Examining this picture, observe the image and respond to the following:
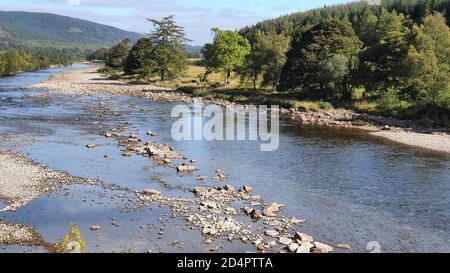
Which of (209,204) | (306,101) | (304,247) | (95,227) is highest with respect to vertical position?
(306,101)

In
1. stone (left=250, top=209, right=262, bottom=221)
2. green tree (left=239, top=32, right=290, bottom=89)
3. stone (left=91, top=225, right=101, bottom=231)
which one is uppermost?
green tree (left=239, top=32, right=290, bottom=89)

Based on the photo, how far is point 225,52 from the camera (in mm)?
78188

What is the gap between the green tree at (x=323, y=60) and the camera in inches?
2164

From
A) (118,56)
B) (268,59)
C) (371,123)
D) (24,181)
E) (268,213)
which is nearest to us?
(268,213)

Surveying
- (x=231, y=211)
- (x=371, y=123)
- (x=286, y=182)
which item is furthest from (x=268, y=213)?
(x=371, y=123)

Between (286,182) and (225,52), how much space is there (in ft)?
178

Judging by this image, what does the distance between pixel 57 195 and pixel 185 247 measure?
358 inches

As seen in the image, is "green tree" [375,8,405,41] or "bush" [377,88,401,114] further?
"green tree" [375,8,405,41]

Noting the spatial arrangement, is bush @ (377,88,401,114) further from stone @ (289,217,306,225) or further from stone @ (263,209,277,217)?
stone @ (289,217,306,225)

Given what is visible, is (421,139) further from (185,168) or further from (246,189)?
(185,168)

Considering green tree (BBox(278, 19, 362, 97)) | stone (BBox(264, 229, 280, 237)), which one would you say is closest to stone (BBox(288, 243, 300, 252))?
stone (BBox(264, 229, 280, 237))

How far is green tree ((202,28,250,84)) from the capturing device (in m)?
77.6

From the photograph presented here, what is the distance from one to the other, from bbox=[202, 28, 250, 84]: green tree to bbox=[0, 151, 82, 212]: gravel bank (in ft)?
168

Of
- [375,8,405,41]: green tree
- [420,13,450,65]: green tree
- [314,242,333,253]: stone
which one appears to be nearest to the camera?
[314,242,333,253]: stone
